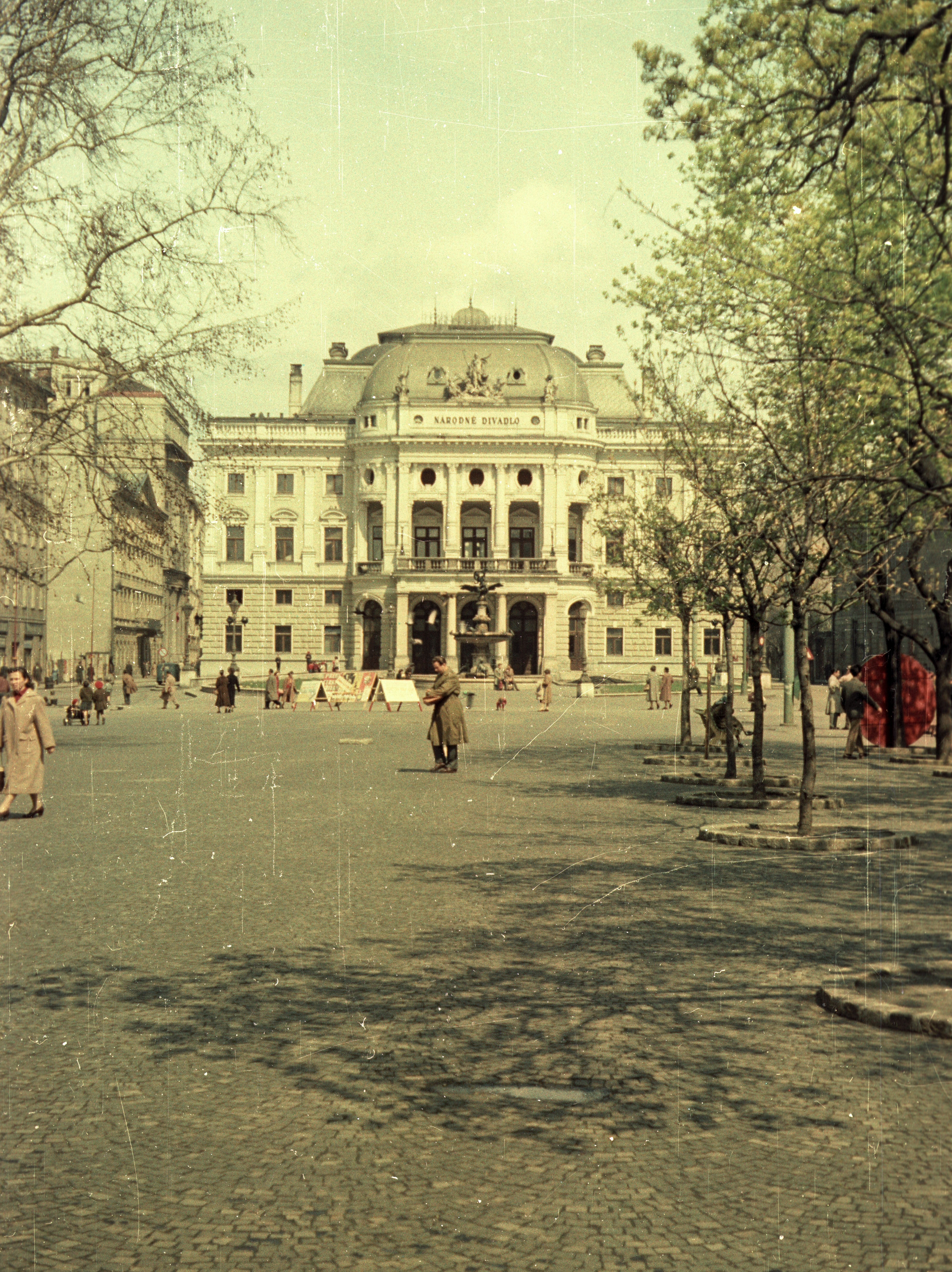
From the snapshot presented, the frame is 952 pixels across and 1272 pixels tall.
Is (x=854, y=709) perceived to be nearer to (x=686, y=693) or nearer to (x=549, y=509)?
(x=686, y=693)

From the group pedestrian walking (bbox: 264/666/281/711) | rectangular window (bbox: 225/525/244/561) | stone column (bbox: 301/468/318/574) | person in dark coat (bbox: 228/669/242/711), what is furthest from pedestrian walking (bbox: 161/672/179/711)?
rectangular window (bbox: 225/525/244/561)

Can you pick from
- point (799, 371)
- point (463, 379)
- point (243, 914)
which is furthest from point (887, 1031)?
point (463, 379)

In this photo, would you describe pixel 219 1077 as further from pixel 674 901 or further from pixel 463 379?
pixel 463 379

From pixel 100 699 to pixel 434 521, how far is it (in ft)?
185

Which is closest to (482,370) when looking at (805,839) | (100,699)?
(100,699)

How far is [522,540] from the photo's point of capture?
97.2 m

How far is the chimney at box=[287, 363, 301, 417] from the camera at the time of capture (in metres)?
106

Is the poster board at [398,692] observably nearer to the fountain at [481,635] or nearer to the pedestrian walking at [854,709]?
the fountain at [481,635]

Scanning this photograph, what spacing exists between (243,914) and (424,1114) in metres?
4.57

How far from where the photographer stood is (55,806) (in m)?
18.1

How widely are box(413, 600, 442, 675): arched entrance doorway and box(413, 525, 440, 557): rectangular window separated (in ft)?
14.1

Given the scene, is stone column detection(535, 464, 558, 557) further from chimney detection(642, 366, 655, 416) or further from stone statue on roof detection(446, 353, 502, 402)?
chimney detection(642, 366, 655, 416)

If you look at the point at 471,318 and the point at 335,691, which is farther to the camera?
the point at 471,318

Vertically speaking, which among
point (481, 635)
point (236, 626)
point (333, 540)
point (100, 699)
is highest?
point (333, 540)
